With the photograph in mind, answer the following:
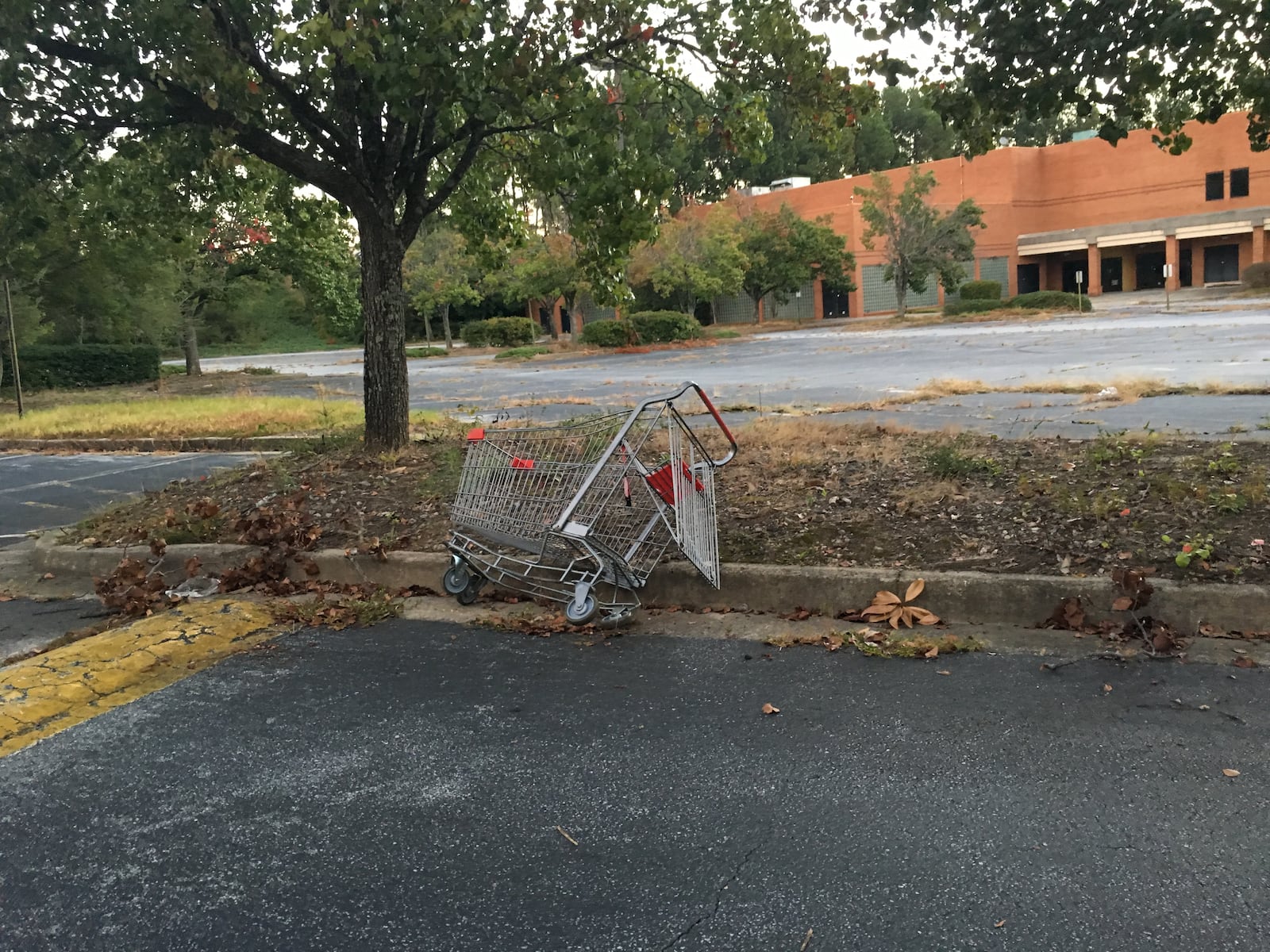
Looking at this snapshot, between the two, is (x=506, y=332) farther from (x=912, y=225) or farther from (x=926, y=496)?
(x=926, y=496)

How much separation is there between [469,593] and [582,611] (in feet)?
3.24

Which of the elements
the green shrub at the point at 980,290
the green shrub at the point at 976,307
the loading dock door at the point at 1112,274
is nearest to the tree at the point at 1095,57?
the green shrub at the point at 976,307

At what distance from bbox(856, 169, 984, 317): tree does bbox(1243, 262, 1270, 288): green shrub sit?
11.8 m

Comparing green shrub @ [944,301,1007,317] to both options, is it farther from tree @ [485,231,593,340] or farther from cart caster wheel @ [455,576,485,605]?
cart caster wheel @ [455,576,485,605]

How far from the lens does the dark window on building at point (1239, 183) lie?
159 feet

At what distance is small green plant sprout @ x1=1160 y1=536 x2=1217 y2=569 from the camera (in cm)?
475

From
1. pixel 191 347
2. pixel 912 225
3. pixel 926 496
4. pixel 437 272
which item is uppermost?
pixel 912 225

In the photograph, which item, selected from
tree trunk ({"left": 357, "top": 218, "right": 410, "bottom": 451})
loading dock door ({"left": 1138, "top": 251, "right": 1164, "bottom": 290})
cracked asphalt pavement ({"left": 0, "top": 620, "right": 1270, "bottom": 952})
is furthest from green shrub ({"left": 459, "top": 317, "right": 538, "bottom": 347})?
cracked asphalt pavement ({"left": 0, "top": 620, "right": 1270, "bottom": 952})

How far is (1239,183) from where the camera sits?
48625 mm

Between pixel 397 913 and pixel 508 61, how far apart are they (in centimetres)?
617

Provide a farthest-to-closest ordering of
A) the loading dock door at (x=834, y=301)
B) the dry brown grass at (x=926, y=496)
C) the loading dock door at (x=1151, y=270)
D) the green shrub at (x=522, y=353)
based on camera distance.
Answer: the loading dock door at (x=834, y=301) → the loading dock door at (x=1151, y=270) → the green shrub at (x=522, y=353) → the dry brown grass at (x=926, y=496)

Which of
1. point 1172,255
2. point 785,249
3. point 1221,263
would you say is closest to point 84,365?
point 785,249

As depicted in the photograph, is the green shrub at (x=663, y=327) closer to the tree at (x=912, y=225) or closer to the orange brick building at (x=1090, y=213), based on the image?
the tree at (x=912, y=225)

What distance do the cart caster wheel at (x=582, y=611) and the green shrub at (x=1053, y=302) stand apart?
40.7 metres
